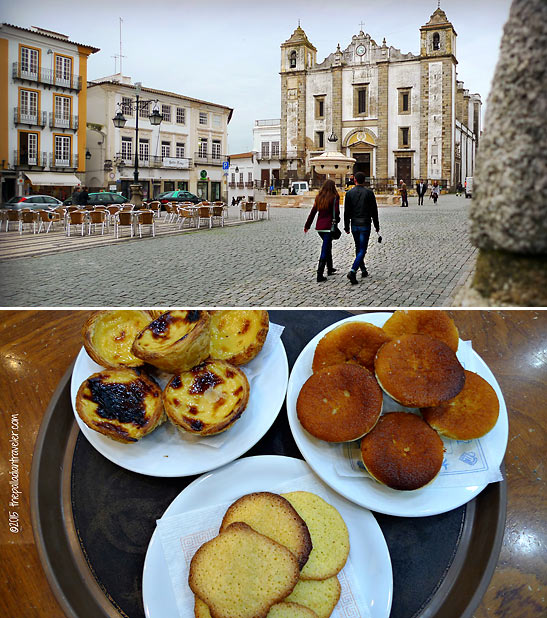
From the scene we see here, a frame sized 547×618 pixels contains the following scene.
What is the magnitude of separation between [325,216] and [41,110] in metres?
0.71

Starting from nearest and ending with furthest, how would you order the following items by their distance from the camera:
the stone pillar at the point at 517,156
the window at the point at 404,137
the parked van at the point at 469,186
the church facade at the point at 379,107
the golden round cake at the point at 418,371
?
the stone pillar at the point at 517,156
the parked van at the point at 469,186
the church facade at the point at 379,107
the window at the point at 404,137
the golden round cake at the point at 418,371

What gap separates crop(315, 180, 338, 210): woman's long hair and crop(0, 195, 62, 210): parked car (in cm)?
65

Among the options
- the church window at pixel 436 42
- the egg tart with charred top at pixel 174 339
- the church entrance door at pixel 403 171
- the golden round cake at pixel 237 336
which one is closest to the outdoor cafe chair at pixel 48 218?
the egg tart with charred top at pixel 174 339

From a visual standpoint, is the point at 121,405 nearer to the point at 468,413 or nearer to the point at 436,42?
the point at 468,413

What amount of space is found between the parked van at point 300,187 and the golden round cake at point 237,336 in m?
0.34

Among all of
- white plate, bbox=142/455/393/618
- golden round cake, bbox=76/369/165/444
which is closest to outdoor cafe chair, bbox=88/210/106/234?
golden round cake, bbox=76/369/165/444

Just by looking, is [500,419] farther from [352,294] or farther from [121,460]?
[121,460]

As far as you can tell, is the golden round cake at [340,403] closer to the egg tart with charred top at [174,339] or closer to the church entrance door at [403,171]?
the egg tart with charred top at [174,339]

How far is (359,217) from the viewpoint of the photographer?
50.9 inches

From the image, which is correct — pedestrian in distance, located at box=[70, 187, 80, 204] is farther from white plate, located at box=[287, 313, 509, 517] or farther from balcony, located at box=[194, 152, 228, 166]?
white plate, located at box=[287, 313, 509, 517]

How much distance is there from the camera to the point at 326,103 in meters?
1.26

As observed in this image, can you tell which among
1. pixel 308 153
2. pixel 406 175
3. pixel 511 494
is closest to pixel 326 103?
pixel 308 153

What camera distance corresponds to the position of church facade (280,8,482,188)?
1.14m

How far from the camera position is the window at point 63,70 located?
123cm
